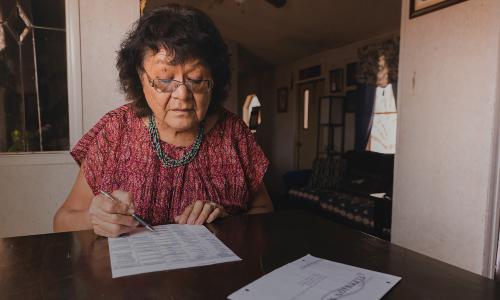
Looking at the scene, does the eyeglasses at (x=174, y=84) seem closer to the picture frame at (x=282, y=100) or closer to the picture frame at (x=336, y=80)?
the picture frame at (x=336, y=80)

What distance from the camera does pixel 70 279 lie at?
606 mm

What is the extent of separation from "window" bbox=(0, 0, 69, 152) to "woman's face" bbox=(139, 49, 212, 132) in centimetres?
74

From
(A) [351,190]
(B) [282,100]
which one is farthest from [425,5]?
(B) [282,100]

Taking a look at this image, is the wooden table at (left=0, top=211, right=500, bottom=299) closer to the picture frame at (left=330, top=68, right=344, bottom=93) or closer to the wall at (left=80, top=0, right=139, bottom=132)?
the wall at (left=80, top=0, right=139, bottom=132)

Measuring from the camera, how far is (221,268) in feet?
2.20

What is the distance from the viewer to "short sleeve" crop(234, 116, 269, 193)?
1312mm

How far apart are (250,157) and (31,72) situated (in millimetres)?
1107

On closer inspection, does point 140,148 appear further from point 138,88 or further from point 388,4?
point 388,4

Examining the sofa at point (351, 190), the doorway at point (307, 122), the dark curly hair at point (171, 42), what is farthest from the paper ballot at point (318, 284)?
the doorway at point (307, 122)

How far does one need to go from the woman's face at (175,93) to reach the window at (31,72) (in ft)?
2.44

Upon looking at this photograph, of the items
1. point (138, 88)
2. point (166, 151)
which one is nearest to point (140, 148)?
point (166, 151)

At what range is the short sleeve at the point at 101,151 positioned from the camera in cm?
112

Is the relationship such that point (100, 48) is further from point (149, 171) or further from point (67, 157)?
point (149, 171)

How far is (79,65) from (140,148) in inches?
27.8
